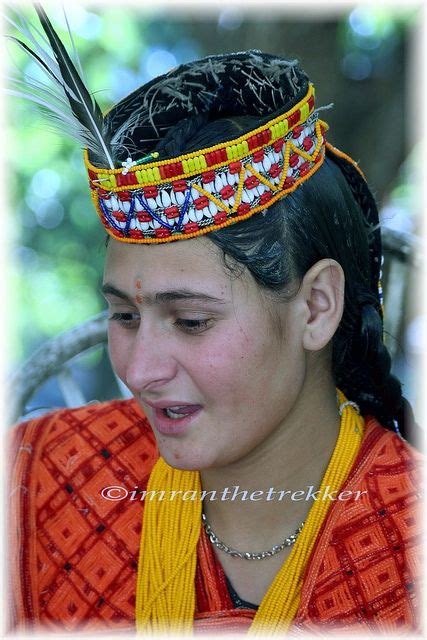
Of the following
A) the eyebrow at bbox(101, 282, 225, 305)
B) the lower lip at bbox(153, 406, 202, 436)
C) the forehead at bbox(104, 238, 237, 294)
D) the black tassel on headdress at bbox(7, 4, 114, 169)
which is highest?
the black tassel on headdress at bbox(7, 4, 114, 169)

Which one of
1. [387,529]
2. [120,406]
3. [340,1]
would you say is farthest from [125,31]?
A: [387,529]

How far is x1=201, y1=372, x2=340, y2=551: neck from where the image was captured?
192 centimetres

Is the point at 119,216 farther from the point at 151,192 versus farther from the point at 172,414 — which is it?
the point at 172,414

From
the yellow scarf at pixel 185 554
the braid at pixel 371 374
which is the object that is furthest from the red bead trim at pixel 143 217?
the yellow scarf at pixel 185 554

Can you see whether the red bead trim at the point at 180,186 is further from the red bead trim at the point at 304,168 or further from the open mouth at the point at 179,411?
the open mouth at the point at 179,411

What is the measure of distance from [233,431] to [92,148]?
0.73 metres

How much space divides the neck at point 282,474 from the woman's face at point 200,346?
164mm

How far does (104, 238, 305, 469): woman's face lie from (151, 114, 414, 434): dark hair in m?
0.06

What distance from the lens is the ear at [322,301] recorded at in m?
1.80

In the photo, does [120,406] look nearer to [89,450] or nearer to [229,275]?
[89,450]

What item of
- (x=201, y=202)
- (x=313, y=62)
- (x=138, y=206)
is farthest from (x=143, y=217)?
(x=313, y=62)

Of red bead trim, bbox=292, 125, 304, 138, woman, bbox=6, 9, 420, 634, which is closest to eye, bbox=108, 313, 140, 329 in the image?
woman, bbox=6, 9, 420, 634

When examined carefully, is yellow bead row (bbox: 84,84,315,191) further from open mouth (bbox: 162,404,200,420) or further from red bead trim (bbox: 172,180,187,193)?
open mouth (bbox: 162,404,200,420)

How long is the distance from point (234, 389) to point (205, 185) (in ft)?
1.49
